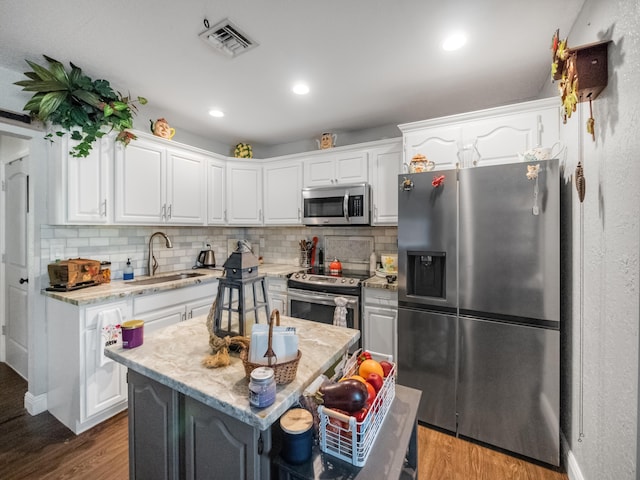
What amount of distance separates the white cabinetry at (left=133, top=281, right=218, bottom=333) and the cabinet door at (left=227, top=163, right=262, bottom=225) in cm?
95

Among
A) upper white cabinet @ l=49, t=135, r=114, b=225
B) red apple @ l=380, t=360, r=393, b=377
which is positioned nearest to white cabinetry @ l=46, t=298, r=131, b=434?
upper white cabinet @ l=49, t=135, r=114, b=225

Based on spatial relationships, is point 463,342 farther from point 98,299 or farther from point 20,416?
point 20,416

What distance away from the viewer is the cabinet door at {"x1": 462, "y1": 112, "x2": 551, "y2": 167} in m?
2.06

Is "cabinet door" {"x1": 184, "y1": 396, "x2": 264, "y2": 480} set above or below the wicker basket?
below

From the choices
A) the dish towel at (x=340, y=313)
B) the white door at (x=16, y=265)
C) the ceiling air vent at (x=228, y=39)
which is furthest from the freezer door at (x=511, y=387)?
the white door at (x=16, y=265)

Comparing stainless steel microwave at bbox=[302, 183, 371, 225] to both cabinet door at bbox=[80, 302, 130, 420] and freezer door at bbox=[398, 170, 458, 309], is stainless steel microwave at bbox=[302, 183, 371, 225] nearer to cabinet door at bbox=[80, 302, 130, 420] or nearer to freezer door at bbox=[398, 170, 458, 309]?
freezer door at bbox=[398, 170, 458, 309]

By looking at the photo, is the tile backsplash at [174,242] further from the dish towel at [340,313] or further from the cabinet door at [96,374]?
the dish towel at [340,313]

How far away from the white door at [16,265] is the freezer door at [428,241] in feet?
10.2

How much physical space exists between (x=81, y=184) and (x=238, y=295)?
77.6 inches

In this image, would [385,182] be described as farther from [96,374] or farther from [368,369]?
[96,374]

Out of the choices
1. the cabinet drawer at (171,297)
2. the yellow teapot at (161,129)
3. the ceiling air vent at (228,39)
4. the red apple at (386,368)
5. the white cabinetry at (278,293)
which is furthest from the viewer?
the white cabinetry at (278,293)

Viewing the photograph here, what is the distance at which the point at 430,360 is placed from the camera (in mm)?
2045

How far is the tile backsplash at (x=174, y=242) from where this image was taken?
2363 mm

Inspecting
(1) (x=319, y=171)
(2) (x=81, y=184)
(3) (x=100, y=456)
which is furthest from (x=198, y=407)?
(1) (x=319, y=171)
